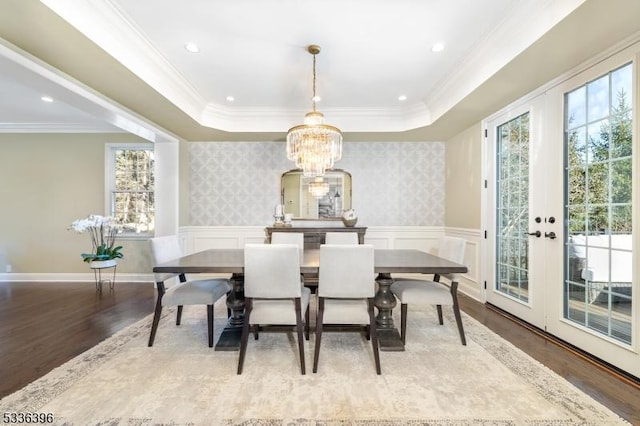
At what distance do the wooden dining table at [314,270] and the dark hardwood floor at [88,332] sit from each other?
0.99 metres

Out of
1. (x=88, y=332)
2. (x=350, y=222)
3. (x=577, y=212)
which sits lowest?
(x=88, y=332)

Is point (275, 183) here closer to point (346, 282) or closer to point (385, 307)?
point (385, 307)

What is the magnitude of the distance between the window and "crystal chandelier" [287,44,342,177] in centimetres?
329

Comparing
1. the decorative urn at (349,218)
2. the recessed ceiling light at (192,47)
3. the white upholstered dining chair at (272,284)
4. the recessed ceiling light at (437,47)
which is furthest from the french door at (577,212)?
the recessed ceiling light at (192,47)

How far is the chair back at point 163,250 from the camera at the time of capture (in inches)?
102

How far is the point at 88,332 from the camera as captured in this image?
2730 mm

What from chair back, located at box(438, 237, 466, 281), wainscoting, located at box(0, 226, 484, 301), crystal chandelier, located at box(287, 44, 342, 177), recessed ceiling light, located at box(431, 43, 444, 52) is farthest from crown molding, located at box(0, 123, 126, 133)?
chair back, located at box(438, 237, 466, 281)

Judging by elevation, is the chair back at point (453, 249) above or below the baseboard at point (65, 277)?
above

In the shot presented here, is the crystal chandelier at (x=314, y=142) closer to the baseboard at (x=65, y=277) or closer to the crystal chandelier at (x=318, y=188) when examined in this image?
the crystal chandelier at (x=318, y=188)

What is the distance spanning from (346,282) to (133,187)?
4.57 meters

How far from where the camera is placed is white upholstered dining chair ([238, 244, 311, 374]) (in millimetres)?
2033

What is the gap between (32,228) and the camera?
4.78m

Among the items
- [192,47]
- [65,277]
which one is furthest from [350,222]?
[65,277]

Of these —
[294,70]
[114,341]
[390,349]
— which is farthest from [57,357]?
[294,70]
